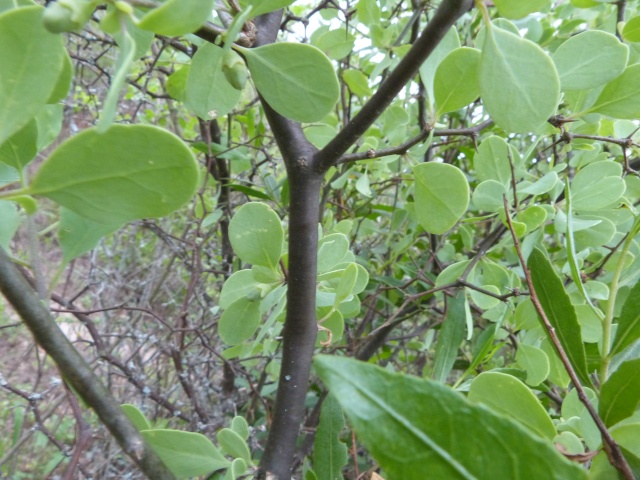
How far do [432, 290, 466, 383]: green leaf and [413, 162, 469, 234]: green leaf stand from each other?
170mm

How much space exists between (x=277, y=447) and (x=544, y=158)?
3.17ft

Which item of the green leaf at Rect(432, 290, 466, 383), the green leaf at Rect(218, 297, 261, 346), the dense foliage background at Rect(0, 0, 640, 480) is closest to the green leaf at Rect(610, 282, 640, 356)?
the dense foliage background at Rect(0, 0, 640, 480)

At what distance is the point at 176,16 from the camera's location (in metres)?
0.25

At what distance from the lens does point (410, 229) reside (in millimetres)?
989

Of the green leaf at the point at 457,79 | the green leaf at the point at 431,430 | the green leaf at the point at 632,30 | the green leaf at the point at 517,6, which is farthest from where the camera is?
the green leaf at the point at 632,30

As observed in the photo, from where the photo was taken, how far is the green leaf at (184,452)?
0.43 meters

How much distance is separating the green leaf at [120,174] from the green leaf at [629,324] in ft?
0.99

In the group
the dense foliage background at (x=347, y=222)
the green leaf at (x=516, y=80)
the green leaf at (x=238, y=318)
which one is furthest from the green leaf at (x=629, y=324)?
the green leaf at (x=238, y=318)

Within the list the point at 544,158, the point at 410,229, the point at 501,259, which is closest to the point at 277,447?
the point at 410,229

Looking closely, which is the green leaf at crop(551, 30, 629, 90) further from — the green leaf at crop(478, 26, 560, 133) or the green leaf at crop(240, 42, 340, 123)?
the green leaf at crop(240, 42, 340, 123)

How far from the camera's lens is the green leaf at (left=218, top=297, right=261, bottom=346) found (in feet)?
1.87

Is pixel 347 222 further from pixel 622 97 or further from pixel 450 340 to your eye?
pixel 622 97

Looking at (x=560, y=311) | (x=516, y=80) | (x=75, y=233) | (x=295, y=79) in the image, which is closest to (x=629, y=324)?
(x=560, y=311)

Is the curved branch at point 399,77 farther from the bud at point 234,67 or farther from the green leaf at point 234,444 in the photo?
the green leaf at point 234,444
